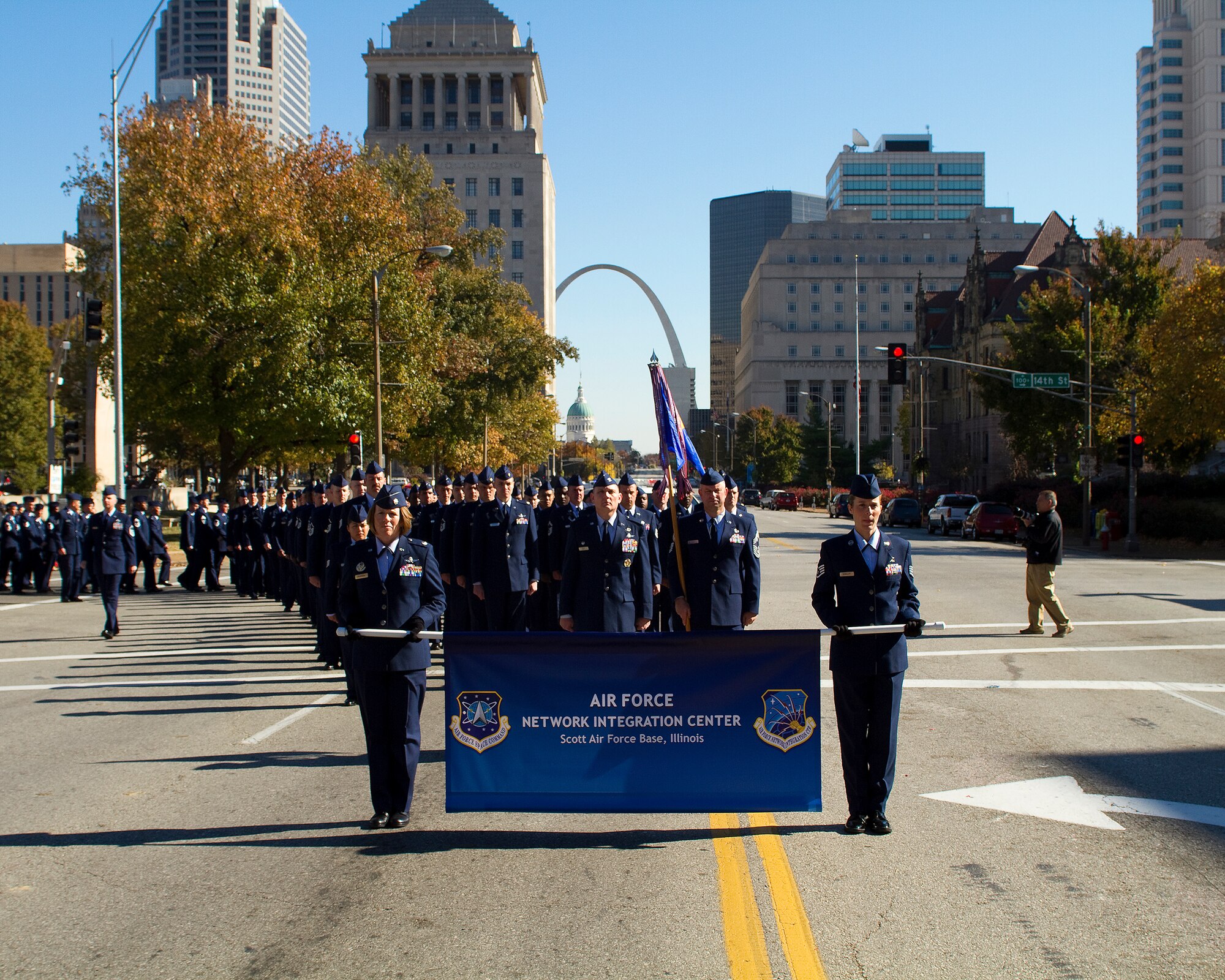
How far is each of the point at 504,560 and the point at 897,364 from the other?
1046 inches

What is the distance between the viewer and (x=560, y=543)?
12.4m

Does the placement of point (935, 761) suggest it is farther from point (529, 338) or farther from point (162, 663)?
point (529, 338)

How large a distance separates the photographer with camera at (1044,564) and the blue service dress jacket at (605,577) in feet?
24.6

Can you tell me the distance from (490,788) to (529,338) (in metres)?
43.2

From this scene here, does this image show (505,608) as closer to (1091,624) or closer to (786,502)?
(1091,624)

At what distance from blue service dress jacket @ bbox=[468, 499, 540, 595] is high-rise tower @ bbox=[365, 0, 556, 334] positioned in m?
113

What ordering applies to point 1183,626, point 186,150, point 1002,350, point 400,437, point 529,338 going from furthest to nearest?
1. point 1002,350
2. point 529,338
3. point 400,437
4. point 186,150
5. point 1183,626

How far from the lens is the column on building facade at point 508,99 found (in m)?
127

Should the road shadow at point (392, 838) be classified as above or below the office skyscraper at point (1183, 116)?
below

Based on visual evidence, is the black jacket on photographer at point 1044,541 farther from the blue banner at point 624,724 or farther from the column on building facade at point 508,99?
the column on building facade at point 508,99

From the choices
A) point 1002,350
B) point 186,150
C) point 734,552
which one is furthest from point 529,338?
point 1002,350

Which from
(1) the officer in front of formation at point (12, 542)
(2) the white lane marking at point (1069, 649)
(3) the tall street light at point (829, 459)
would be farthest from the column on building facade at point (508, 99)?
(2) the white lane marking at point (1069, 649)

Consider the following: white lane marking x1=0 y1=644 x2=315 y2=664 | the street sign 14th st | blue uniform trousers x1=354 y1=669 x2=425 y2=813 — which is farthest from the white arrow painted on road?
the street sign 14th st

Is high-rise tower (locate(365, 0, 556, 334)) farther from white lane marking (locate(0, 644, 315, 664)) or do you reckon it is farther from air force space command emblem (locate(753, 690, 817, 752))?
air force space command emblem (locate(753, 690, 817, 752))
